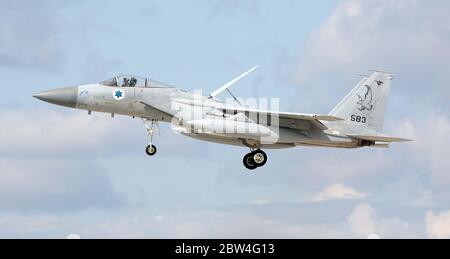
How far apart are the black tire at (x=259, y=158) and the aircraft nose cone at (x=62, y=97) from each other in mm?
6051

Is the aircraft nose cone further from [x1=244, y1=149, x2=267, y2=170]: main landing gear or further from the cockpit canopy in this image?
[x1=244, y1=149, x2=267, y2=170]: main landing gear

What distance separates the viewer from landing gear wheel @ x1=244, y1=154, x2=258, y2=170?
38944mm

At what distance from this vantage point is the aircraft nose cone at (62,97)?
37875 millimetres

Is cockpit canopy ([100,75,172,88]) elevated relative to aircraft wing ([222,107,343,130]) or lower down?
elevated

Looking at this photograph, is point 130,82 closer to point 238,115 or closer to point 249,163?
point 238,115

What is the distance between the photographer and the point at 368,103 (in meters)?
39.6

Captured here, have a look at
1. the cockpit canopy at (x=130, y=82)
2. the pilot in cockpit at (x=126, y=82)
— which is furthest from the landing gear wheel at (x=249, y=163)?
the pilot in cockpit at (x=126, y=82)

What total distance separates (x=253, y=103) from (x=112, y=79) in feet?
15.2

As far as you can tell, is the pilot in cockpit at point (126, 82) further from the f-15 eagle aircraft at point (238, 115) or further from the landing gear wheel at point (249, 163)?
the landing gear wheel at point (249, 163)

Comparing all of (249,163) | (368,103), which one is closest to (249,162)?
(249,163)

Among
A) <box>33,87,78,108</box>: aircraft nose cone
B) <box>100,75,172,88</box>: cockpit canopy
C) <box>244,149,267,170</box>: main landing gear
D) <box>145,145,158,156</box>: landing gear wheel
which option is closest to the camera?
<box>145,145,158,156</box>: landing gear wheel

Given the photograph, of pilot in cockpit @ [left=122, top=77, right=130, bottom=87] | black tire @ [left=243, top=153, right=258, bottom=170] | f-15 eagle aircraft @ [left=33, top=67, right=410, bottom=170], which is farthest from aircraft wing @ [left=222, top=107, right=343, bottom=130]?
pilot in cockpit @ [left=122, top=77, right=130, bottom=87]

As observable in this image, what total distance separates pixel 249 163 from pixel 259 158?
396 mm

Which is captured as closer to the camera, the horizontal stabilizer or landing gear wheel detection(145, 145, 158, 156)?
landing gear wheel detection(145, 145, 158, 156)
